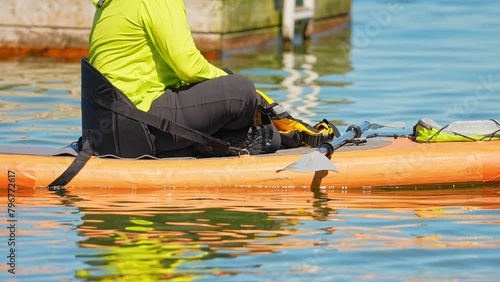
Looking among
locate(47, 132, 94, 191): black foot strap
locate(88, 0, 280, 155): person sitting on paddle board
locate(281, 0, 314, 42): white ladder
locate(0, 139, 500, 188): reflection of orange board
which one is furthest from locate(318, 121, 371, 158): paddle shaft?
locate(281, 0, 314, 42): white ladder

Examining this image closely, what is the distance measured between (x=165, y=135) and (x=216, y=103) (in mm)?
371

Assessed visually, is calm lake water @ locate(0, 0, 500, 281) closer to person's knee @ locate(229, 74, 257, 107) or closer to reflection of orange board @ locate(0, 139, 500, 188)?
reflection of orange board @ locate(0, 139, 500, 188)

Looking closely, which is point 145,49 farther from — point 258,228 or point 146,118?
point 258,228

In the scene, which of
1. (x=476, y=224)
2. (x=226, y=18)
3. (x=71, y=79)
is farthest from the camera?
(x=226, y=18)

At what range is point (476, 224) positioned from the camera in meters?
6.25

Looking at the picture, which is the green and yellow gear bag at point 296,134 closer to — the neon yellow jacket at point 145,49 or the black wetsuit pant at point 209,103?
the black wetsuit pant at point 209,103

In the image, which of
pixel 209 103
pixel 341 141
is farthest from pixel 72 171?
pixel 341 141

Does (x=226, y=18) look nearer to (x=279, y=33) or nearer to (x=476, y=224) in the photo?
(x=279, y=33)

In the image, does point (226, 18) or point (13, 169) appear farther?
point (226, 18)

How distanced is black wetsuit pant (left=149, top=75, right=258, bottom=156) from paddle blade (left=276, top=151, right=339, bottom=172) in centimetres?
41

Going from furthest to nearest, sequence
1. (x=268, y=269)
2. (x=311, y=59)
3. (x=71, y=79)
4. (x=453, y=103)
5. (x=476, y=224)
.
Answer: (x=311, y=59) < (x=71, y=79) < (x=453, y=103) < (x=476, y=224) < (x=268, y=269)

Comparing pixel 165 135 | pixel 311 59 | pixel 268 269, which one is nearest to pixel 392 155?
pixel 165 135

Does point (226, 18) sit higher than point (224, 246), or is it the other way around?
point (226, 18)

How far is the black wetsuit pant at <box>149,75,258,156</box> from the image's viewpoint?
267 inches
